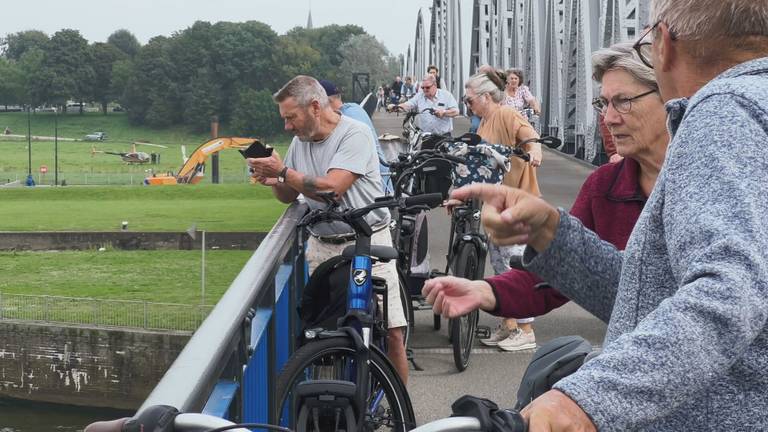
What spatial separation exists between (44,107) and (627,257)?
173563 mm

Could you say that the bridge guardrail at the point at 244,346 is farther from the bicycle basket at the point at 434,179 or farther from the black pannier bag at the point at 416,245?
the bicycle basket at the point at 434,179

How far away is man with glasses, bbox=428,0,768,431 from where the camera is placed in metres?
1.25

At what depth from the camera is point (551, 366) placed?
2262 millimetres

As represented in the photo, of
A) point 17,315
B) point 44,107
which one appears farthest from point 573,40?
point 44,107

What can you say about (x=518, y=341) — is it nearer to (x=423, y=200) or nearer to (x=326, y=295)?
(x=326, y=295)

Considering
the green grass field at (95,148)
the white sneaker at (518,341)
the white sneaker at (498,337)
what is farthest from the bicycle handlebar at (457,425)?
the green grass field at (95,148)

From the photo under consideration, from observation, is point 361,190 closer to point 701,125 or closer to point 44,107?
point 701,125

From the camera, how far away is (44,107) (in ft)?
551

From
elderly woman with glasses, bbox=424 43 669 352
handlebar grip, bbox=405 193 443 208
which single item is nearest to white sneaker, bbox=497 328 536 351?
handlebar grip, bbox=405 193 443 208

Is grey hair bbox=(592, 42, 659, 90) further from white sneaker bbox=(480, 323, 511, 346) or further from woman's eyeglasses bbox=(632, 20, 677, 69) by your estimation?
white sneaker bbox=(480, 323, 511, 346)

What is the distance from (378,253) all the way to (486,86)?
2612 mm

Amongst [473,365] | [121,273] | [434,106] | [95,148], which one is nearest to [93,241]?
[121,273]

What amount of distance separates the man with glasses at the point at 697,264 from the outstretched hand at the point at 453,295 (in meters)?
0.62

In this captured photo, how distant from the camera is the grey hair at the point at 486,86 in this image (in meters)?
6.91
